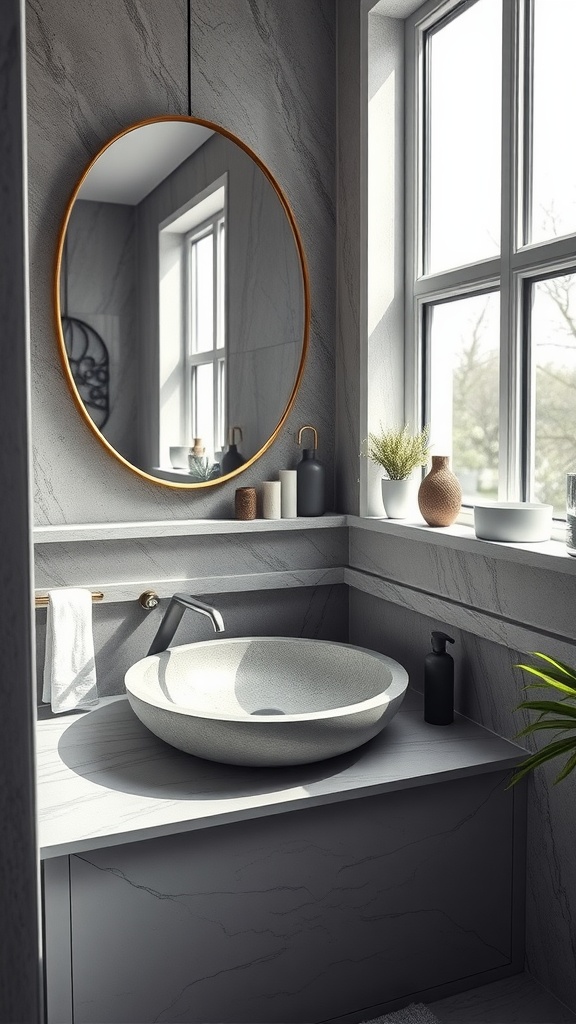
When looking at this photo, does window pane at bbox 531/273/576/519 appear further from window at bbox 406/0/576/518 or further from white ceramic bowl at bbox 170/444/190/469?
white ceramic bowl at bbox 170/444/190/469

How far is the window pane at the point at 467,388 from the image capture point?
Result: 1.77 metres

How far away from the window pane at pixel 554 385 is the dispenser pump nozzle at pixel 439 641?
13.2 inches

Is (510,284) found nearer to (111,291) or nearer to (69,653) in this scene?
(111,291)

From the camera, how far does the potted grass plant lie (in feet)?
6.31

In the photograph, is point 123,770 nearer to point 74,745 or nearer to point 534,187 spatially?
point 74,745

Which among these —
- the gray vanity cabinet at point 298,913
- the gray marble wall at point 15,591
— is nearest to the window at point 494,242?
the gray vanity cabinet at point 298,913

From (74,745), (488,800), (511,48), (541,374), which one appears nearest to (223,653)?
(74,745)

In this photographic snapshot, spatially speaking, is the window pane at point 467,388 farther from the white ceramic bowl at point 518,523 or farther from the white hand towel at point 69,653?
the white hand towel at point 69,653

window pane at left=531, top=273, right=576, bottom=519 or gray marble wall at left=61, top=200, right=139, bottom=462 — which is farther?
gray marble wall at left=61, top=200, right=139, bottom=462

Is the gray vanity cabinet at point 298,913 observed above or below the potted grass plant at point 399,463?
below

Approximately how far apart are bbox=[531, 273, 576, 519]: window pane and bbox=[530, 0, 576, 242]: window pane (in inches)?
4.8

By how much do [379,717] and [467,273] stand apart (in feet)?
3.27

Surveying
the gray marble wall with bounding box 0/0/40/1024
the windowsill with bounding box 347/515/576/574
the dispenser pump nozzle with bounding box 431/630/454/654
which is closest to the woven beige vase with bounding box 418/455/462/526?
the windowsill with bounding box 347/515/576/574

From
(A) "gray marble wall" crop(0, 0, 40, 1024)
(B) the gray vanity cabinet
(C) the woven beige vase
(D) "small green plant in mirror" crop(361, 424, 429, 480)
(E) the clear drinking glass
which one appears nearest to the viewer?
(A) "gray marble wall" crop(0, 0, 40, 1024)
